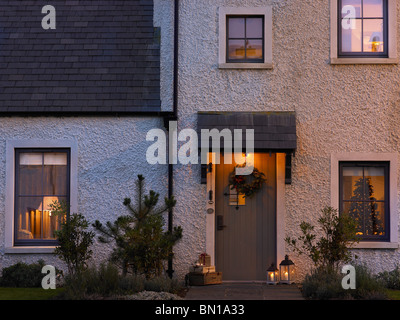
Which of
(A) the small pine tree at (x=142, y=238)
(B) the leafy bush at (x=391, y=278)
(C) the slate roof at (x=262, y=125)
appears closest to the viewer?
(A) the small pine tree at (x=142, y=238)

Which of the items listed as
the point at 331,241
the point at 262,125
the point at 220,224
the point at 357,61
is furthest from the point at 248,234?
the point at 357,61

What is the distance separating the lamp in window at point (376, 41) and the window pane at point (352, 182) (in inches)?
83.4

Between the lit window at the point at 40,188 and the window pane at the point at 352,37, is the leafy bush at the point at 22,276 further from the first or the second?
the window pane at the point at 352,37

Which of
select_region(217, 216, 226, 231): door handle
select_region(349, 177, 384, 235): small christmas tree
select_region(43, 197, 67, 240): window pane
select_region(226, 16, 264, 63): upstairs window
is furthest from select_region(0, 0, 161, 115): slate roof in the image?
select_region(349, 177, 384, 235): small christmas tree

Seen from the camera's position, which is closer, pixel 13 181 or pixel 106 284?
pixel 106 284

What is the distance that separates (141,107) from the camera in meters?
12.2

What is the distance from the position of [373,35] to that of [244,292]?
5.02 m

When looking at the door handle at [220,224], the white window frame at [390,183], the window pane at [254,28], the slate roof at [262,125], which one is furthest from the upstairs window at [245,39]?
the door handle at [220,224]

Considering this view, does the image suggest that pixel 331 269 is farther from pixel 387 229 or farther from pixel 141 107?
pixel 141 107

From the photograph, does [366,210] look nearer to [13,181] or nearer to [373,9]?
[373,9]

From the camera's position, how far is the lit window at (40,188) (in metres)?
12.4

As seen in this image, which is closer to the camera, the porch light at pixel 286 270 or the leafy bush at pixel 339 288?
the leafy bush at pixel 339 288

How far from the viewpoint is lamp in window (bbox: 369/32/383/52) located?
12.4 m

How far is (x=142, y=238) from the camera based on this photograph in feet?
35.7
